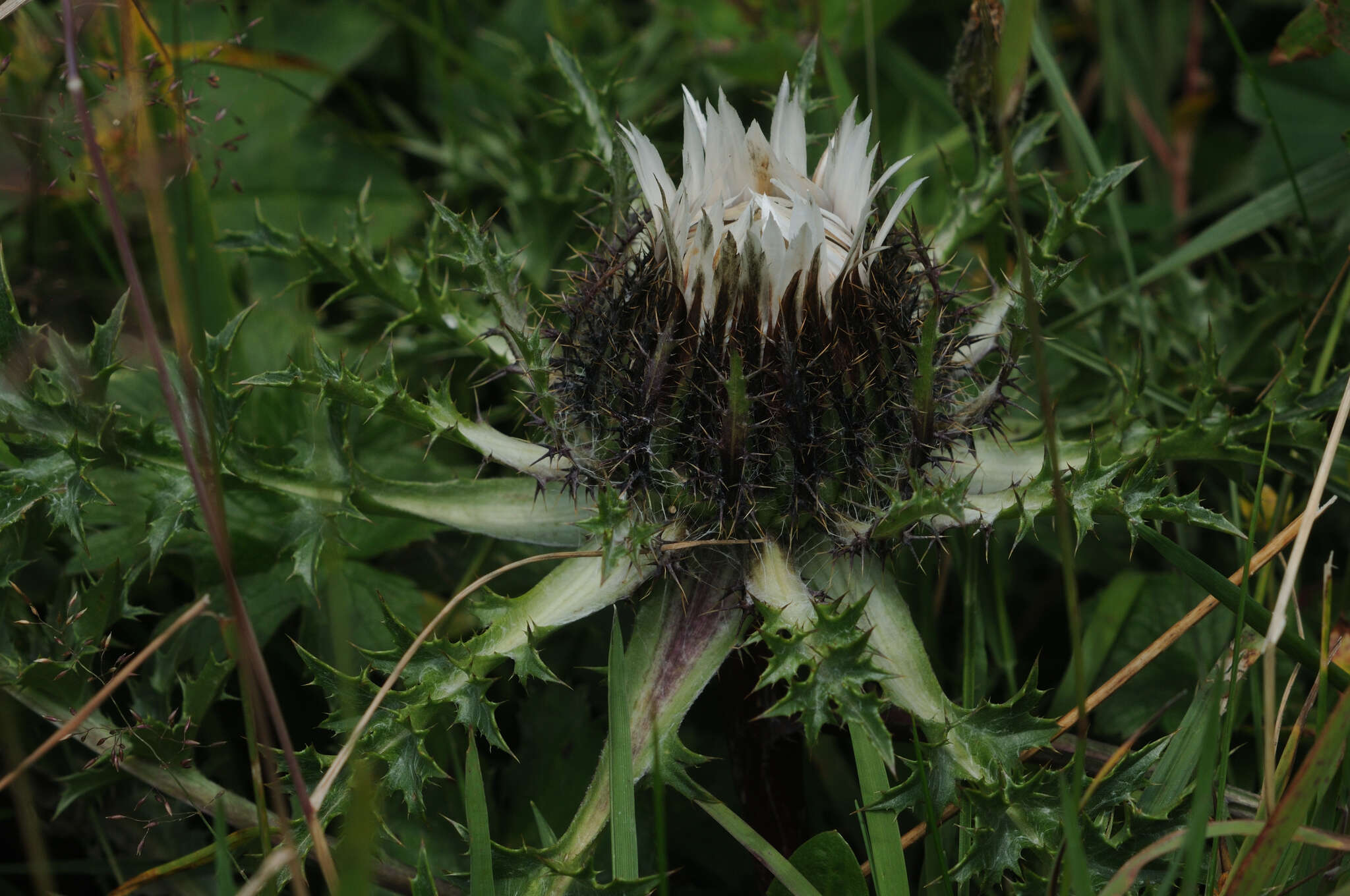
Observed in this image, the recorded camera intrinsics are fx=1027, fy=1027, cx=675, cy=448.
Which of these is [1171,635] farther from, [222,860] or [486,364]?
[222,860]

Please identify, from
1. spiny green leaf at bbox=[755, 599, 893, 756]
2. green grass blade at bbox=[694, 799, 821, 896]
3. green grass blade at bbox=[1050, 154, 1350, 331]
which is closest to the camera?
spiny green leaf at bbox=[755, 599, 893, 756]

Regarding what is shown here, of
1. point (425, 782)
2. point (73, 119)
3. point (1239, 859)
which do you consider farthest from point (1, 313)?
point (1239, 859)

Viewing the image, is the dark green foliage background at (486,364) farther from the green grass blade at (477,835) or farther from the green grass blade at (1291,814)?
the green grass blade at (1291,814)

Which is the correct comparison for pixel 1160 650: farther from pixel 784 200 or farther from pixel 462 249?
pixel 462 249

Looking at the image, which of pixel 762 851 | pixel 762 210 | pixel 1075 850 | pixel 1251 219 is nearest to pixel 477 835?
pixel 762 851

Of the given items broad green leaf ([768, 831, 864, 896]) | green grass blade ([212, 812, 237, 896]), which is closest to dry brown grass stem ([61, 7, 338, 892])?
green grass blade ([212, 812, 237, 896])

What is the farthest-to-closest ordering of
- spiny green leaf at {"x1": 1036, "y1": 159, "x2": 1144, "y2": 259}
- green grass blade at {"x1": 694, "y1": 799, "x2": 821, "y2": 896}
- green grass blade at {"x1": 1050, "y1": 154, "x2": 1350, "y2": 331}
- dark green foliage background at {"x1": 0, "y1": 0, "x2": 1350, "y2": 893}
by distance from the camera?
1. green grass blade at {"x1": 1050, "y1": 154, "x2": 1350, "y2": 331}
2. spiny green leaf at {"x1": 1036, "y1": 159, "x2": 1144, "y2": 259}
3. dark green foliage background at {"x1": 0, "y1": 0, "x2": 1350, "y2": 893}
4. green grass blade at {"x1": 694, "y1": 799, "x2": 821, "y2": 896}

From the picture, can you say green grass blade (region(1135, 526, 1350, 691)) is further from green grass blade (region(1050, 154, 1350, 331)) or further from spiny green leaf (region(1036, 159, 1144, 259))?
green grass blade (region(1050, 154, 1350, 331))
